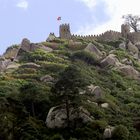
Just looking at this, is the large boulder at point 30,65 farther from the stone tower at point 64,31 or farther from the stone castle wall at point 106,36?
the stone tower at point 64,31

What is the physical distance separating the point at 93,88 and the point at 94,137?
34.0 feet

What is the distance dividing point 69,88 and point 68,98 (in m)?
0.84

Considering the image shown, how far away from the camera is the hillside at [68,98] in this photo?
48656mm

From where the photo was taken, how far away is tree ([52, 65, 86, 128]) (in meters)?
49.6

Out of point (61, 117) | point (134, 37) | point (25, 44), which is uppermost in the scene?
point (134, 37)

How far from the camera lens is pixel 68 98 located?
49.8 m

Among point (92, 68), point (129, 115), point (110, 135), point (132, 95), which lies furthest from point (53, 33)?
point (110, 135)

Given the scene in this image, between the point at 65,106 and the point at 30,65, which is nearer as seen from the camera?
the point at 65,106

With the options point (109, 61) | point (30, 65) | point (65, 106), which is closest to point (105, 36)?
point (109, 61)

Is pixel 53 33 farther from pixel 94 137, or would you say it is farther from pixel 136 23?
pixel 94 137

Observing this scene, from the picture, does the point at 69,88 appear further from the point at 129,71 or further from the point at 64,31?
the point at 64,31

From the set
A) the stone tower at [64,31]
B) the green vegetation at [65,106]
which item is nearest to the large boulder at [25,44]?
the stone tower at [64,31]

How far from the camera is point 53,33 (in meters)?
97.9

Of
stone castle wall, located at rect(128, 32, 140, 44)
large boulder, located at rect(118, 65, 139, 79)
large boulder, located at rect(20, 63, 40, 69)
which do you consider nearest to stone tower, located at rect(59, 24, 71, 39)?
stone castle wall, located at rect(128, 32, 140, 44)
